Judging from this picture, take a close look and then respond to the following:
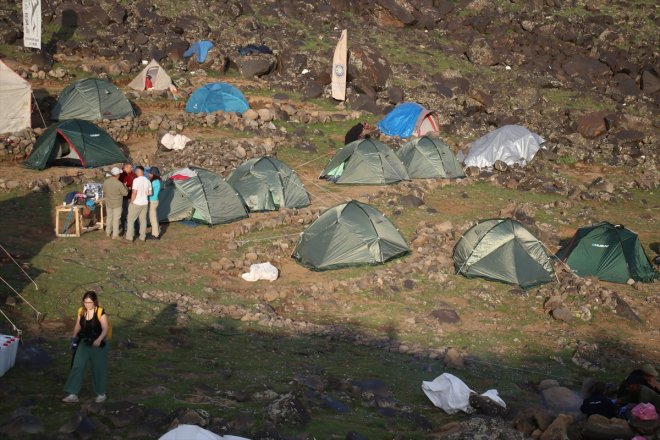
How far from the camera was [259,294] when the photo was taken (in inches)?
727

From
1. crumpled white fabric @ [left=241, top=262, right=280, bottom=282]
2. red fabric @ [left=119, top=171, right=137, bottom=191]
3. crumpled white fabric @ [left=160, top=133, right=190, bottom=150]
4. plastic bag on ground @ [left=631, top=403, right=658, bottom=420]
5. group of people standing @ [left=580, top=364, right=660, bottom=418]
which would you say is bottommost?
crumpled white fabric @ [left=160, top=133, right=190, bottom=150]

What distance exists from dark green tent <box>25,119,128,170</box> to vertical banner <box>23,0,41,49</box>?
32.7 feet

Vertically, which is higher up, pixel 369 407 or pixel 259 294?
pixel 369 407

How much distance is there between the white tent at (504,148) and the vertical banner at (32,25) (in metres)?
18.5

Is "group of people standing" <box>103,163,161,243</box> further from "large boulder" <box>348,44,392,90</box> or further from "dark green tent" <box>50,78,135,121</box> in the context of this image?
"large boulder" <box>348,44,392,90</box>

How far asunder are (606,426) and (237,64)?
29.4 meters

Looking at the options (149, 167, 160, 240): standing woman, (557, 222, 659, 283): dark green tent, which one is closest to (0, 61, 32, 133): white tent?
(149, 167, 160, 240): standing woman

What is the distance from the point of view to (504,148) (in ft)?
102

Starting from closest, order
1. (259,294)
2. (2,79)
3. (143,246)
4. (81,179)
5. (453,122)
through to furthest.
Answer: (259,294) → (143,246) → (81,179) → (2,79) → (453,122)

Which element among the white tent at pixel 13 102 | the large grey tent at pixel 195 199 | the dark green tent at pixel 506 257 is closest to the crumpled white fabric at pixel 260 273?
the large grey tent at pixel 195 199

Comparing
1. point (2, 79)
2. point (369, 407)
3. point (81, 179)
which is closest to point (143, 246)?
point (81, 179)

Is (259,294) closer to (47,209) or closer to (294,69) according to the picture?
(47,209)

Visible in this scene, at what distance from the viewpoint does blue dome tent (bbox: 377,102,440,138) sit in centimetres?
3250

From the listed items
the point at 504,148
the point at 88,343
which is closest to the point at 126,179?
the point at 88,343
